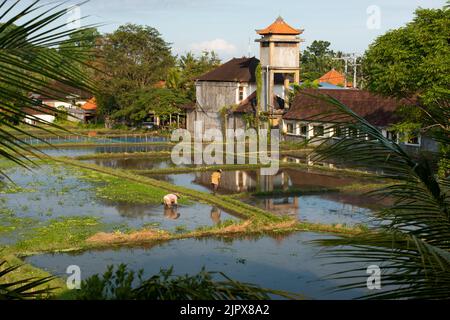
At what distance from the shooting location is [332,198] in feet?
68.6

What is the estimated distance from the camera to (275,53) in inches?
1521

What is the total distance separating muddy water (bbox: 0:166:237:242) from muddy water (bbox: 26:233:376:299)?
199 centimetres

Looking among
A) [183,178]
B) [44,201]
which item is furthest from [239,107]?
[44,201]

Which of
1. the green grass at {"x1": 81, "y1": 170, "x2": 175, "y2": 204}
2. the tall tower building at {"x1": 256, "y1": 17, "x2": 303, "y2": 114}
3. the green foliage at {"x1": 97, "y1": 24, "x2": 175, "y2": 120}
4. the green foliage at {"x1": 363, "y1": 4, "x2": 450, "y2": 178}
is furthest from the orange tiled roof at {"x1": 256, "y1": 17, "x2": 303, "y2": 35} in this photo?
the green grass at {"x1": 81, "y1": 170, "x2": 175, "y2": 204}

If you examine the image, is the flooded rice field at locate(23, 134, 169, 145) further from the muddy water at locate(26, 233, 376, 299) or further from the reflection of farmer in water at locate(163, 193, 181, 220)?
the muddy water at locate(26, 233, 376, 299)

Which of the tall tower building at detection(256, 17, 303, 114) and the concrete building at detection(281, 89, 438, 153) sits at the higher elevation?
the tall tower building at detection(256, 17, 303, 114)

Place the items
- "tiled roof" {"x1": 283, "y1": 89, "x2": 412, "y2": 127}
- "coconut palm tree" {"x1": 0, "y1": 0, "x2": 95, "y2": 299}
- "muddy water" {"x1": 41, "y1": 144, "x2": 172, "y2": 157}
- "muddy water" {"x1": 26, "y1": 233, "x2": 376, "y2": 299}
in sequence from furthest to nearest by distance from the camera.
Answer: "muddy water" {"x1": 41, "y1": 144, "x2": 172, "y2": 157}
"tiled roof" {"x1": 283, "y1": 89, "x2": 412, "y2": 127}
"muddy water" {"x1": 26, "y1": 233, "x2": 376, "y2": 299}
"coconut palm tree" {"x1": 0, "y1": 0, "x2": 95, "y2": 299}

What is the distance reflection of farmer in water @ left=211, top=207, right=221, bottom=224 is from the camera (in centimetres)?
1738

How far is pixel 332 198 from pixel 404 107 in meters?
4.64
